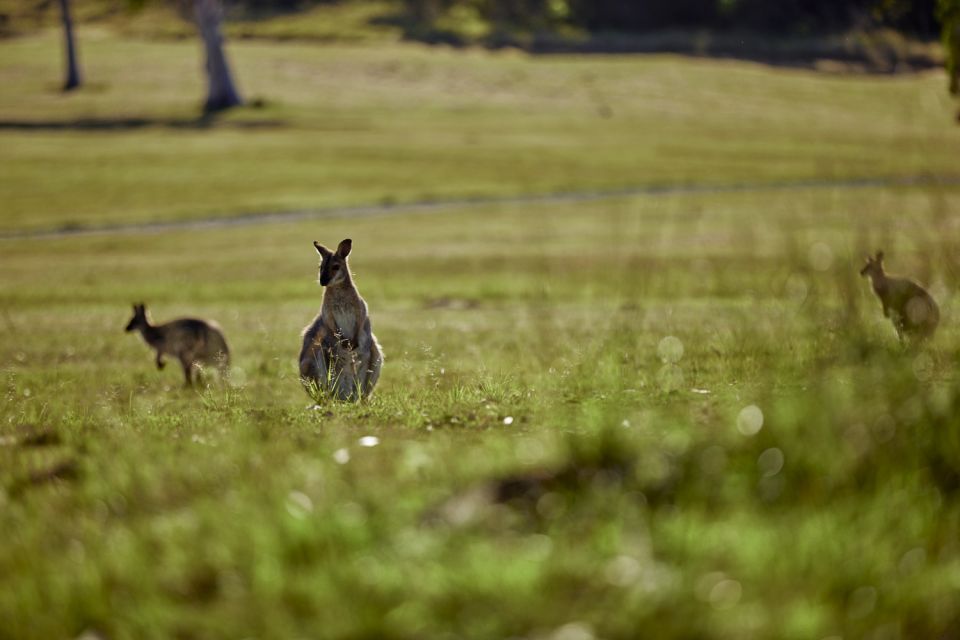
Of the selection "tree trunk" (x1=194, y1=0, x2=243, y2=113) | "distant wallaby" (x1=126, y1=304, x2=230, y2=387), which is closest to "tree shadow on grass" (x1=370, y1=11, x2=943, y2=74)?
"tree trunk" (x1=194, y1=0, x2=243, y2=113)

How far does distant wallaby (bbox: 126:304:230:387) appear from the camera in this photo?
48.6 feet

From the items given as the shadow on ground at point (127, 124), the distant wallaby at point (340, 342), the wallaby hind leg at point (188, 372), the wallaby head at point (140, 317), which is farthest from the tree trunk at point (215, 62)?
the distant wallaby at point (340, 342)

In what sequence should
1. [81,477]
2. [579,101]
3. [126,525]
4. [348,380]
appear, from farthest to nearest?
[579,101], [348,380], [81,477], [126,525]

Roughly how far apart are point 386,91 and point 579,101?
15.8 metres

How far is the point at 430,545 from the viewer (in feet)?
15.2

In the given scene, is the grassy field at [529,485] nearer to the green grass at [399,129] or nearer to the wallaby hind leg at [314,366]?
the wallaby hind leg at [314,366]

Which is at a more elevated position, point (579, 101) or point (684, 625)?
point (684, 625)

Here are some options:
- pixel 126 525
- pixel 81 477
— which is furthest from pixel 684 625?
pixel 81 477

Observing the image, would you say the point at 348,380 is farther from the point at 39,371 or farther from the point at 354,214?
the point at 354,214

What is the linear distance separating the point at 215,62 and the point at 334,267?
245 ft

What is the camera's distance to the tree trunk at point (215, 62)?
79.6m

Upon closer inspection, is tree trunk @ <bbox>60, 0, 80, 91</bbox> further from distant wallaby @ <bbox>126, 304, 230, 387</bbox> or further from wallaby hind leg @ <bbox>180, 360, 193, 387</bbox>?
wallaby hind leg @ <bbox>180, 360, 193, 387</bbox>

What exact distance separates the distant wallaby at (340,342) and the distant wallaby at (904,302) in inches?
191

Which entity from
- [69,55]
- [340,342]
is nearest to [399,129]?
[69,55]
